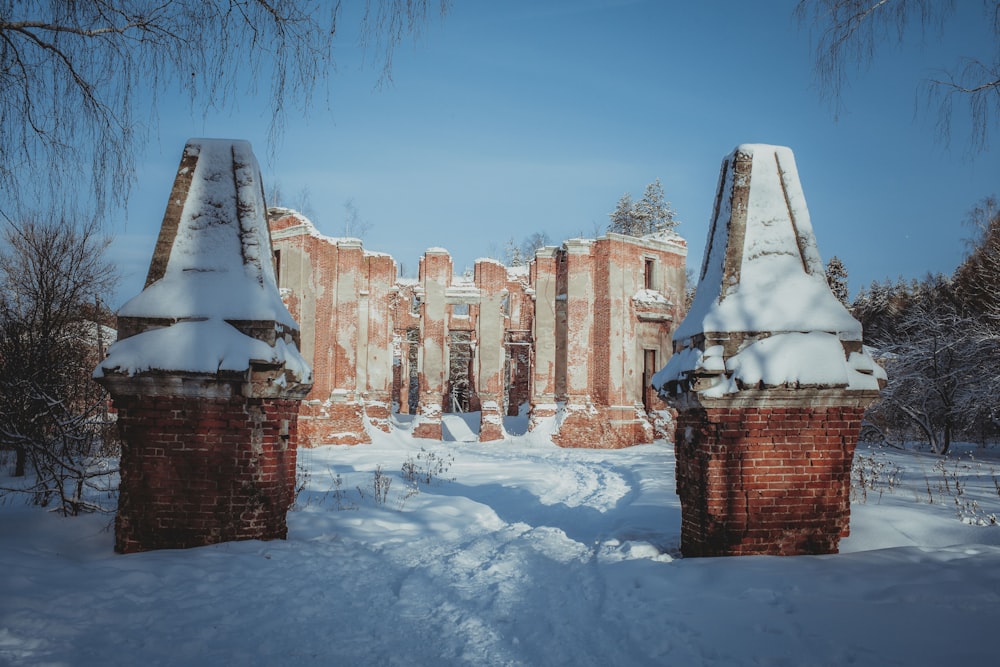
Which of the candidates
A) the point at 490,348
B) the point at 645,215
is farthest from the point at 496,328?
the point at 645,215

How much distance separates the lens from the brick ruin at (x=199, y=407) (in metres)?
4.99

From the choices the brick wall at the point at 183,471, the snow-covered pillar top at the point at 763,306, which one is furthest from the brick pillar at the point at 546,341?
the brick wall at the point at 183,471

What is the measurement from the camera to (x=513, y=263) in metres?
51.9

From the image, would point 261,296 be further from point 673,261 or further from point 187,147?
point 673,261

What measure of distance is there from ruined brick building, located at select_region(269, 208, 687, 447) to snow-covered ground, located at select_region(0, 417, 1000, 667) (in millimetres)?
14697

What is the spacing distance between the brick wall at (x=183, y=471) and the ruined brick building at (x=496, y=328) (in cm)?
1550

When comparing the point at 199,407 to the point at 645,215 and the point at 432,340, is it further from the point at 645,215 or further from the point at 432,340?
the point at 645,215

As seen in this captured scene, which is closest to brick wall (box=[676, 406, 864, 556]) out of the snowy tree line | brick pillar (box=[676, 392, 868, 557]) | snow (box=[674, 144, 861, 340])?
brick pillar (box=[676, 392, 868, 557])

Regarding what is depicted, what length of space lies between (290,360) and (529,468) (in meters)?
9.90

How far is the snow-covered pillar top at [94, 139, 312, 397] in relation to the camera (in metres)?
4.97

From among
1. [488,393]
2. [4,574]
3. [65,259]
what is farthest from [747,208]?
[488,393]

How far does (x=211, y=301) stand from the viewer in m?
5.30

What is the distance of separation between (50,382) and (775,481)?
10165 millimetres

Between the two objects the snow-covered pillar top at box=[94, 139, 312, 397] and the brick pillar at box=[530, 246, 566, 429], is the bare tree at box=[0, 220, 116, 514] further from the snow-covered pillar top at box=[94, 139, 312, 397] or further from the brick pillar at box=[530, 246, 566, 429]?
the brick pillar at box=[530, 246, 566, 429]
